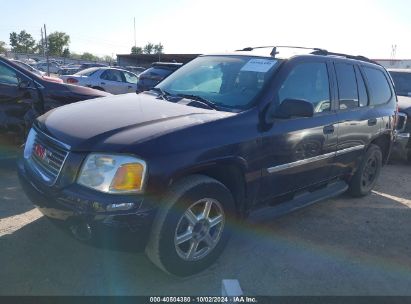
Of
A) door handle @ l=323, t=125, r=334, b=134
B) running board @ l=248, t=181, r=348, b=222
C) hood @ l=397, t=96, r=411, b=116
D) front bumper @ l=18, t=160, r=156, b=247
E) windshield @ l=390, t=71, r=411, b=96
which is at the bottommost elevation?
running board @ l=248, t=181, r=348, b=222

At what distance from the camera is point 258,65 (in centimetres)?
412

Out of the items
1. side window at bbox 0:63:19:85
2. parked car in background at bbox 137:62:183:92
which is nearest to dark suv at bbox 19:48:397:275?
side window at bbox 0:63:19:85

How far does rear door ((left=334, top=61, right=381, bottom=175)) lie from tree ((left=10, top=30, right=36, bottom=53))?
357ft

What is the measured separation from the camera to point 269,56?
4230mm

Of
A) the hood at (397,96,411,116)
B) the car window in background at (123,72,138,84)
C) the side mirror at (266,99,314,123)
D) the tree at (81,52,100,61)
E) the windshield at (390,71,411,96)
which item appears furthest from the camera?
the tree at (81,52,100,61)

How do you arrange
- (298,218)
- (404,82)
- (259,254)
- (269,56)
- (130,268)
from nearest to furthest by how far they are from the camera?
(130,268), (259,254), (269,56), (298,218), (404,82)

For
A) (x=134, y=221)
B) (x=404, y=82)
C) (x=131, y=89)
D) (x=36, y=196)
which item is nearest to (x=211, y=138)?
(x=134, y=221)

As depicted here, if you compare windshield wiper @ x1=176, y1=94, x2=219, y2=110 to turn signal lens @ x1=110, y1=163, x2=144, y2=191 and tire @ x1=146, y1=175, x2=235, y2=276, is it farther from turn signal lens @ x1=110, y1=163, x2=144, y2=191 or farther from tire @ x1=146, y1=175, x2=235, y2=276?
turn signal lens @ x1=110, y1=163, x2=144, y2=191

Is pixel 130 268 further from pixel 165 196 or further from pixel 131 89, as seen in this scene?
pixel 131 89

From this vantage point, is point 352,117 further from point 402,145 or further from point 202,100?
point 402,145

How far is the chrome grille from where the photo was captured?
309 cm

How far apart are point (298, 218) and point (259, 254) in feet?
3.73

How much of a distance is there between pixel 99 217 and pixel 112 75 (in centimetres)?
1463

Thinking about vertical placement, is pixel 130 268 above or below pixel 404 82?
below
